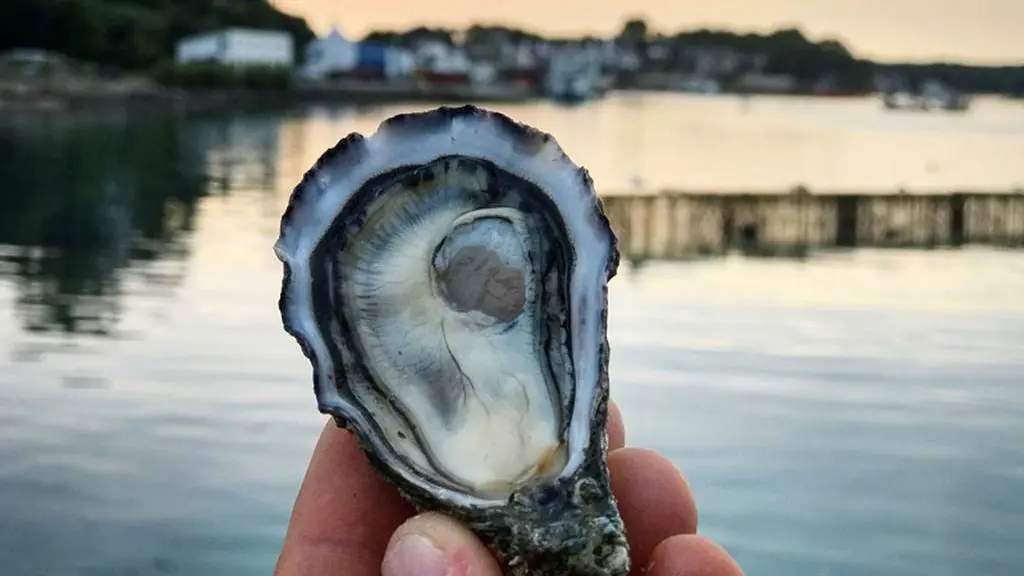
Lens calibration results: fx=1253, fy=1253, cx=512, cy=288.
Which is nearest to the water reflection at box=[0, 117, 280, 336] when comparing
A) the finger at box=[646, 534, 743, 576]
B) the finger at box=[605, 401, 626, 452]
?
the finger at box=[605, 401, 626, 452]

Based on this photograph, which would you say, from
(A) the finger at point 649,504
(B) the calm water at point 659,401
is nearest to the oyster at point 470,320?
(A) the finger at point 649,504

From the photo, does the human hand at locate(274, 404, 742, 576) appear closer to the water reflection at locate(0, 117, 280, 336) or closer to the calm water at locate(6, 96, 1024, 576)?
the calm water at locate(6, 96, 1024, 576)

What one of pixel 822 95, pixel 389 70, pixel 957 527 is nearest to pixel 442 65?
pixel 389 70

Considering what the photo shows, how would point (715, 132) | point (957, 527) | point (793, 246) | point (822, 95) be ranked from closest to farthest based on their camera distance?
1. point (957, 527)
2. point (793, 246)
3. point (715, 132)
4. point (822, 95)

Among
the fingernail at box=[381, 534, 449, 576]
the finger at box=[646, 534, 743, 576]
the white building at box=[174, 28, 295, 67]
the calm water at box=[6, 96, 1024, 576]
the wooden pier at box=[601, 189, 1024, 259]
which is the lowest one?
the calm water at box=[6, 96, 1024, 576]

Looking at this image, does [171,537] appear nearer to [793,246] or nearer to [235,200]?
[793,246]

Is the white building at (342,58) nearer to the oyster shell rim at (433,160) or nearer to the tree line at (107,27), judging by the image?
the tree line at (107,27)
